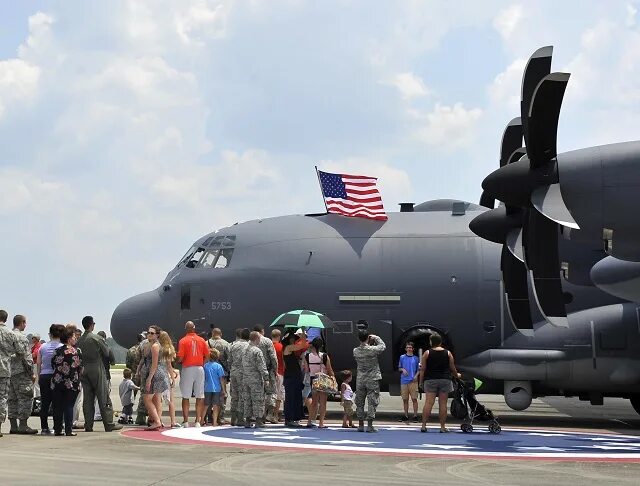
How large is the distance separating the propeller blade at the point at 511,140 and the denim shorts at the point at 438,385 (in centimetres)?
444

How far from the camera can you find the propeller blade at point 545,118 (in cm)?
1304

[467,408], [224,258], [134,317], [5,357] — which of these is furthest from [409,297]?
[5,357]

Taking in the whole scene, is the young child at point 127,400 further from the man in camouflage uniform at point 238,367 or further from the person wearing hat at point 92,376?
the man in camouflage uniform at point 238,367

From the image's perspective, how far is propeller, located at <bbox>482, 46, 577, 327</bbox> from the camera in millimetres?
13141

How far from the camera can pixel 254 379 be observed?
16.7 meters

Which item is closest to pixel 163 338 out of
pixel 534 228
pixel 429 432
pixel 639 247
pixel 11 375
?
pixel 11 375

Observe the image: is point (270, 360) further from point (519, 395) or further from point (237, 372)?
point (519, 395)

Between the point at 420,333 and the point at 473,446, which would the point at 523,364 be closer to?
the point at 420,333

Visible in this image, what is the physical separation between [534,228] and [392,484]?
239 inches

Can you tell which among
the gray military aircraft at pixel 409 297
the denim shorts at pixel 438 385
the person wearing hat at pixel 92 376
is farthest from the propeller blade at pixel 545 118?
the person wearing hat at pixel 92 376

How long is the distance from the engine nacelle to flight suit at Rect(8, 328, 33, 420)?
977 centimetres

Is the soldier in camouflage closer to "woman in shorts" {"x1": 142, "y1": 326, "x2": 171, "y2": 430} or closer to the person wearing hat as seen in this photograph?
the person wearing hat

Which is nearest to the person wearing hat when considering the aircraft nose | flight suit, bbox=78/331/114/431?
flight suit, bbox=78/331/114/431

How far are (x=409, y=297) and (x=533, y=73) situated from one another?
8.13m
